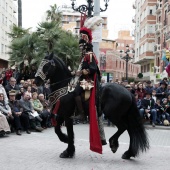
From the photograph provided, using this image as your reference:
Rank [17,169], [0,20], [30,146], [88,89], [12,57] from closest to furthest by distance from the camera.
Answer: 1. [17,169]
2. [88,89]
3. [30,146]
4. [12,57]
5. [0,20]

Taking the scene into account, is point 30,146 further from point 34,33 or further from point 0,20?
point 0,20

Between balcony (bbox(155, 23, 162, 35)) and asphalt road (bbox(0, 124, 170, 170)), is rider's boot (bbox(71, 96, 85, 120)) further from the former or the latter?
balcony (bbox(155, 23, 162, 35))

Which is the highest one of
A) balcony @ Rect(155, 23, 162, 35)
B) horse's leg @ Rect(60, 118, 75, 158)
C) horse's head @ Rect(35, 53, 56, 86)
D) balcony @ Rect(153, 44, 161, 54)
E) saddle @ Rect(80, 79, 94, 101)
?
balcony @ Rect(155, 23, 162, 35)

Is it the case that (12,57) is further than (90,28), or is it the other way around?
(12,57)

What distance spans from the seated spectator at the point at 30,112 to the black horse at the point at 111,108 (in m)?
4.51

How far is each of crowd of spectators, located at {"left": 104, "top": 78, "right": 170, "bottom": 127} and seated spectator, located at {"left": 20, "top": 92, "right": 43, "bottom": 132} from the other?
3.88 meters

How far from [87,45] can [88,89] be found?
0.96 meters

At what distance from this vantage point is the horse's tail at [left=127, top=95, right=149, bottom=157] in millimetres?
7074

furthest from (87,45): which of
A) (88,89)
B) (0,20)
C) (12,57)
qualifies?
(0,20)

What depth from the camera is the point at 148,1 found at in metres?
53.2

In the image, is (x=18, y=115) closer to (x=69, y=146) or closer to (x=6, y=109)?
(x=6, y=109)

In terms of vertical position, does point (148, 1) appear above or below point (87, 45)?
above

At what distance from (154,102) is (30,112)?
557cm

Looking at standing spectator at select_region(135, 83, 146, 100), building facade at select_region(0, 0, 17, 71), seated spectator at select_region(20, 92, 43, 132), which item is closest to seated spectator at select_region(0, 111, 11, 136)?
seated spectator at select_region(20, 92, 43, 132)
